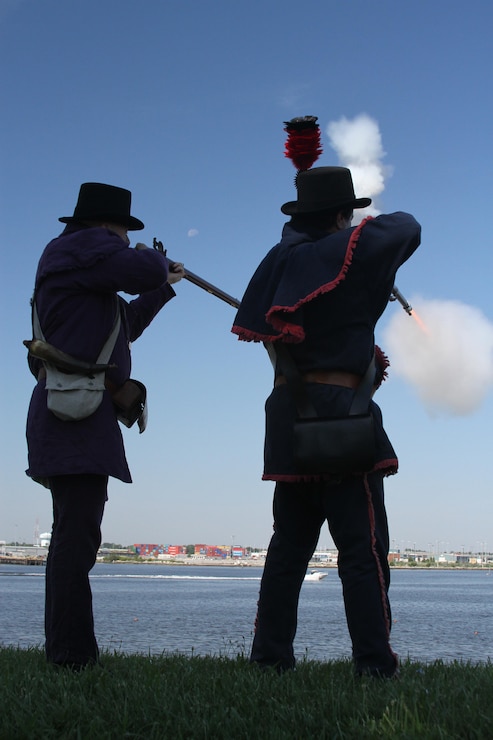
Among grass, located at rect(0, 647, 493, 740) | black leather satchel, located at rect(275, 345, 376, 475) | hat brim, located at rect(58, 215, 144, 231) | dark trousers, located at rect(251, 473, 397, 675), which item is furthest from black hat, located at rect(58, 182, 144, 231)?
grass, located at rect(0, 647, 493, 740)

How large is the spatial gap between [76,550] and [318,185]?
211cm

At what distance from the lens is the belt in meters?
3.88

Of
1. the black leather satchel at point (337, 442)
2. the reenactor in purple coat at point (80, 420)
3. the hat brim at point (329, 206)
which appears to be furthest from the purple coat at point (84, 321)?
the black leather satchel at point (337, 442)

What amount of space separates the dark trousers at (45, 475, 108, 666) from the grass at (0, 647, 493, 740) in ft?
0.52

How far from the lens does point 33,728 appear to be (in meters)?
2.76

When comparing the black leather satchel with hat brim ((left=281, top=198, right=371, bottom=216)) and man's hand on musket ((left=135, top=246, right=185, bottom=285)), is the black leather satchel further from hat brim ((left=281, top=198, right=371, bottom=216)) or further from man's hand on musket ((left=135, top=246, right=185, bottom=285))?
man's hand on musket ((left=135, top=246, right=185, bottom=285))

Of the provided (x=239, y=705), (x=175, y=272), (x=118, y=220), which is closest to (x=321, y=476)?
(x=239, y=705)

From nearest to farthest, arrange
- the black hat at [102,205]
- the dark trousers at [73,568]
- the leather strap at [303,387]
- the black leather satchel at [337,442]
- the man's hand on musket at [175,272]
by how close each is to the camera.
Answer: the black leather satchel at [337,442] → the leather strap at [303,387] → the dark trousers at [73,568] → the black hat at [102,205] → the man's hand on musket at [175,272]

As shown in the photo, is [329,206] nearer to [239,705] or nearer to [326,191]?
[326,191]

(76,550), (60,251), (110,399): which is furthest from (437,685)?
(60,251)

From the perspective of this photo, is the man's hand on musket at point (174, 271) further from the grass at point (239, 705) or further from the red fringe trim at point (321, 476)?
the grass at point (239, 705)

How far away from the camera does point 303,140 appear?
438 centimetres

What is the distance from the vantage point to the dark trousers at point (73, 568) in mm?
3930

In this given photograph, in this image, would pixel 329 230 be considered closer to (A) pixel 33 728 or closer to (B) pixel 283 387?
(B) pixel 283 387
